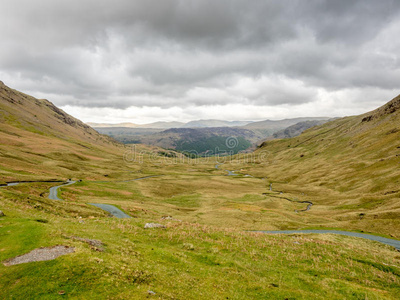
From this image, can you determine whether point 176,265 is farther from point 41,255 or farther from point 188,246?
point 41,255

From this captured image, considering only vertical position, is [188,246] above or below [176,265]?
below

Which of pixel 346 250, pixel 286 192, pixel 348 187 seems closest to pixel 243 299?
pixel 346 250

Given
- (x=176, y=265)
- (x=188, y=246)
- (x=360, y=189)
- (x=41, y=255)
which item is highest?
(x=41, y=255)

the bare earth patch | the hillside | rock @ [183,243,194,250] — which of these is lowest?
the hillside

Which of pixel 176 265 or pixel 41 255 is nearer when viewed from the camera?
pixel 41 255

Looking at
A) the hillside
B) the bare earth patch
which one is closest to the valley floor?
the bare earth patch

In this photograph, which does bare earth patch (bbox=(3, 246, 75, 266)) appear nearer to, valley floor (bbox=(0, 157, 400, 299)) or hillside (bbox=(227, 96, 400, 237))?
valley floor (bbox=(0, 157, 400, 299))

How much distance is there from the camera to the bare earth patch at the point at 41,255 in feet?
62.4

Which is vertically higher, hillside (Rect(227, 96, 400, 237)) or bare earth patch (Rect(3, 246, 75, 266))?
bare earth patch (Rect(3, 246, 75, 266))

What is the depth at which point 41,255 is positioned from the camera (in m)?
19.9

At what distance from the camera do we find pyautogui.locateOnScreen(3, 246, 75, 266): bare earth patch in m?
19.0

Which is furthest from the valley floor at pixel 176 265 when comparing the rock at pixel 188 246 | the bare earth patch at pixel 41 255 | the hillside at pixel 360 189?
the hillside at pixel 360 189

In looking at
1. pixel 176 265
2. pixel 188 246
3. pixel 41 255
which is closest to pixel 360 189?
pixel 188 246

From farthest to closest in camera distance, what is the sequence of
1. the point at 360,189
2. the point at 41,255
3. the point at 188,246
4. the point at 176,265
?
the point at 360,189
the point at 188,246
the point at 176,265
the point at 41,255
